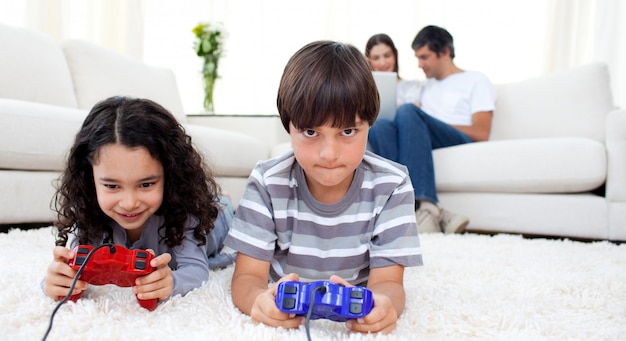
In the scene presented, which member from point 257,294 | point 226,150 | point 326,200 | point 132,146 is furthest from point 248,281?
point 226,150

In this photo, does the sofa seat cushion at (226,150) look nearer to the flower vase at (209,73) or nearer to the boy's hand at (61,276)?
the flower vase at (209,73)

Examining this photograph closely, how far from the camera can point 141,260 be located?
29.0 inches

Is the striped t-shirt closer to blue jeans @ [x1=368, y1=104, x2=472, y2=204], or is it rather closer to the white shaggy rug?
the white shaggy rug

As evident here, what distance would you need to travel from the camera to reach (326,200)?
2.99 ft

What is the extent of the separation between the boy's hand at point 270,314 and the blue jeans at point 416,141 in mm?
1250

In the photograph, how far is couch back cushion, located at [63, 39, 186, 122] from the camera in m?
2.18

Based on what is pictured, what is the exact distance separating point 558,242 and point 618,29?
241 cm

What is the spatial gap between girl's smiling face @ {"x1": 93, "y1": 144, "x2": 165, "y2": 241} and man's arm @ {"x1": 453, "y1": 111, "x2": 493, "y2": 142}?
1.63m

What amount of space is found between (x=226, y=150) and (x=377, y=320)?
57.1 inches

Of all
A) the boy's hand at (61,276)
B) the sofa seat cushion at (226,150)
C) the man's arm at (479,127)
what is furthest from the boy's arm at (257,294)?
the man's arm at (479,127)

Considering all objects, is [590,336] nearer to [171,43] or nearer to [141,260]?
[141,260]

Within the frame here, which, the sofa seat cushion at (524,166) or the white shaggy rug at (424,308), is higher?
the sofa seat cushion at (524,166)

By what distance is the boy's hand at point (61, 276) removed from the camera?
2.47 feet

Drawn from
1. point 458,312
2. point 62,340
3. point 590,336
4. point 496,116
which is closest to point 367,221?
point 458,312
